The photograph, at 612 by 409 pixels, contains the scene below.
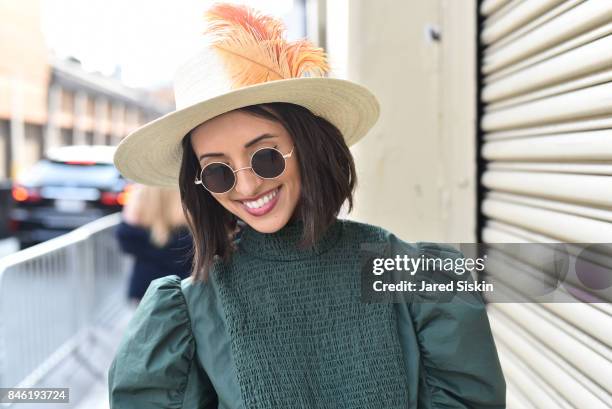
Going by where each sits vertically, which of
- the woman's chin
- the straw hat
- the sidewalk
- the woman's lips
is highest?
the straw hat

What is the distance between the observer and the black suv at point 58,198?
6719 millimetres

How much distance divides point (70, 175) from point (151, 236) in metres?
4.06

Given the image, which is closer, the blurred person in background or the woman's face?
the woman's face

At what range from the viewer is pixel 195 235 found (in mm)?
1461

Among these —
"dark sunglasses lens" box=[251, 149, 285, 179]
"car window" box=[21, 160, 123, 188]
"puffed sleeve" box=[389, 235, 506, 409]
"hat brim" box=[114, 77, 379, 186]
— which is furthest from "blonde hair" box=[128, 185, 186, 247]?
"car window" box=[21, 160, 123, 188]

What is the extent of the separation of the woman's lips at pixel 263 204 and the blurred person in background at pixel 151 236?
6.91 feet

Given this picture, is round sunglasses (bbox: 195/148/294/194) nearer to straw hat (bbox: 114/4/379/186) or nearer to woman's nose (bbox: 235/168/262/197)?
woman's nose (bbox: 235/168/262/197)

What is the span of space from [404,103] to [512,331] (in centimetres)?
107

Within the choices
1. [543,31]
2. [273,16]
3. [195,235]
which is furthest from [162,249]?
[543,31]

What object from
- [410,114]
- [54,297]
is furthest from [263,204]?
[54,297]

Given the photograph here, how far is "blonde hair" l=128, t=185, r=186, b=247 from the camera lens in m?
3.39

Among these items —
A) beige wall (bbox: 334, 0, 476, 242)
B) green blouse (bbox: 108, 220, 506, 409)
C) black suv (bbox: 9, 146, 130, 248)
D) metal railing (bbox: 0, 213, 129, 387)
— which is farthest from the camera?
black suv (bbox: 9, 146, 130, 248)

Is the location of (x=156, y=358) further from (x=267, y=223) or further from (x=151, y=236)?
(x=151, y=236)

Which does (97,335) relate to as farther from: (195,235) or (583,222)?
(583,222)
